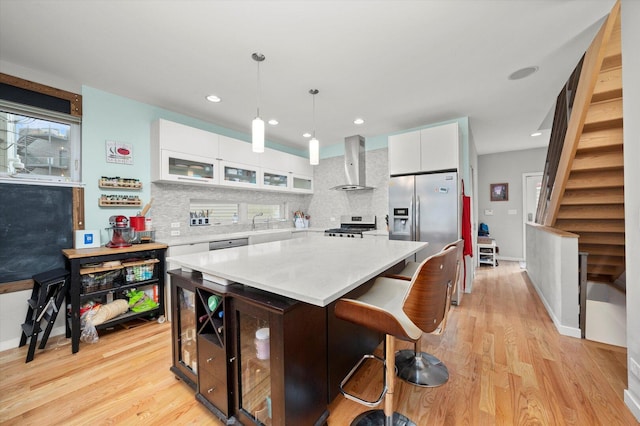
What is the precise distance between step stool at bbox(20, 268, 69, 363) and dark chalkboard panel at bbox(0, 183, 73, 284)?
16 cm

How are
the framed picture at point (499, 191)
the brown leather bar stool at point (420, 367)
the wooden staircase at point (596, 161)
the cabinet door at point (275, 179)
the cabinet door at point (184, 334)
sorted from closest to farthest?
1. the cabinet door at point (184, 334)
2. the brown leather bar stool at point (420, 367)
3. the wooden staircase at point (596, 161)
4. the cabinet door at point (275, 179)
5. the framed picture at point (499, 191)

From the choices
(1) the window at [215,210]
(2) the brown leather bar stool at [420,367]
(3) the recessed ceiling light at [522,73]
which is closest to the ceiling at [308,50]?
(3) the recessed ceiling light at [522,73]

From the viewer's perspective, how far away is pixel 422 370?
1.81 meters

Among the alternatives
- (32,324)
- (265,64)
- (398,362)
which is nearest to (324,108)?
(265,64)

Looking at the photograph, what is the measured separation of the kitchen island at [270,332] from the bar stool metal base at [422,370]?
45 cm

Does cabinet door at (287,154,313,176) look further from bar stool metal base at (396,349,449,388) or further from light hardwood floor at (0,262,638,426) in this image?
bar stool metal base at (396,349,449,388)

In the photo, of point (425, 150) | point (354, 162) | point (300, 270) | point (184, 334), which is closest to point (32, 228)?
point (184, 334)

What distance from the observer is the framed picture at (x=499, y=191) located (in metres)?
5.68

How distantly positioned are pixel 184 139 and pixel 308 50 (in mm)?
1947

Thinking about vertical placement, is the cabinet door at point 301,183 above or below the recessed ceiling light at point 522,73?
below

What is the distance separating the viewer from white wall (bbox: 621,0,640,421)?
1.38m

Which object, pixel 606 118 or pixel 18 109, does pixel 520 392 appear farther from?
pixel 18 109

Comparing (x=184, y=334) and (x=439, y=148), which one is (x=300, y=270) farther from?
(x=439, y=148)

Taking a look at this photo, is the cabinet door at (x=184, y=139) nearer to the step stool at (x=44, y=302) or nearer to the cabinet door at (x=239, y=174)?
the cabinet door at (x=239, y=174)
